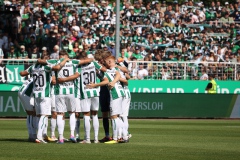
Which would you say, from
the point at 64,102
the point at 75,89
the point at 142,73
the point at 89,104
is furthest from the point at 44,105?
the point at 142,73

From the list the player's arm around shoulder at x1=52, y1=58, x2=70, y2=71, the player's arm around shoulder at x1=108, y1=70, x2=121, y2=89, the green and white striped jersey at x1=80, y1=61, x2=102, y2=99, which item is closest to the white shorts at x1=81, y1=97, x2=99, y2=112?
the green and white striped jersey at x1=80, y1=61, x2=102, y2=99

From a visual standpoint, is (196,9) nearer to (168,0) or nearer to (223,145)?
(168,0)

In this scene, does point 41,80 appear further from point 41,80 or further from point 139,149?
point 139,149

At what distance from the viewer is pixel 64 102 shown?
15.5 metres

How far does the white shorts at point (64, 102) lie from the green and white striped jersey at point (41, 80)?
0.33 m

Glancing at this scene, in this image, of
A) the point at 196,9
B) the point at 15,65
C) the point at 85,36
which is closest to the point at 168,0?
the point at 196,9

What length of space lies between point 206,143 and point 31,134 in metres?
4.25

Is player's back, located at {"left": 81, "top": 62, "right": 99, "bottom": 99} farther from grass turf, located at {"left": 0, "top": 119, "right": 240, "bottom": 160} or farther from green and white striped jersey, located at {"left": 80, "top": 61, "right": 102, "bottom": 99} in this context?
grass turf, located at {"left": 0, "top": 119, "right": 240, "bottom": 160}

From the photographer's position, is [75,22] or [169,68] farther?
[75,22]

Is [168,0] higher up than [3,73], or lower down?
higher up

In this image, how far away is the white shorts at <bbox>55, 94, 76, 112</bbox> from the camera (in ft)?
50.6

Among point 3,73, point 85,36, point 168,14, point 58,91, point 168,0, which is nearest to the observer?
point 58,91

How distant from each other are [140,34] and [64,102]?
63.2ft

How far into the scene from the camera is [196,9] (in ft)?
123
